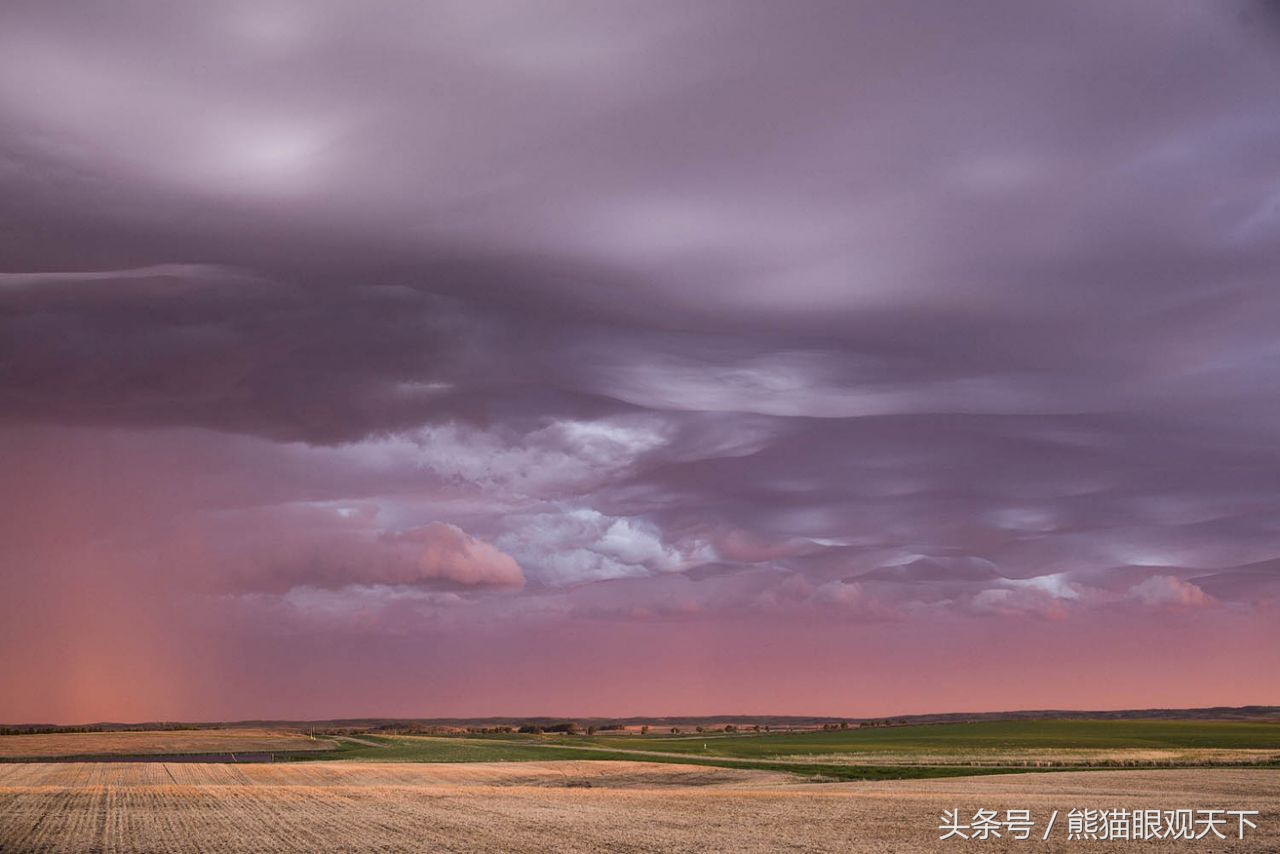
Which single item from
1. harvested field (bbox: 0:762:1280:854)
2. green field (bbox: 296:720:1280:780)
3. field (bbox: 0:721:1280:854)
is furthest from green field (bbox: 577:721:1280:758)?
harvested field (bbox: 0:762:1280:854)

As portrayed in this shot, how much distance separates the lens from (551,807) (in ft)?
180

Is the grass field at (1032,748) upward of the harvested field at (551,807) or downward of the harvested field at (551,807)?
downward

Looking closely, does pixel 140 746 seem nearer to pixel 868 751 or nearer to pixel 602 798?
pixel 868 751

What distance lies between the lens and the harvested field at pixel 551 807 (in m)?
39.1

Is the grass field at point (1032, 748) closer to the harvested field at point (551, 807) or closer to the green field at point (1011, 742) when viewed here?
the green field at point (1011, 742)

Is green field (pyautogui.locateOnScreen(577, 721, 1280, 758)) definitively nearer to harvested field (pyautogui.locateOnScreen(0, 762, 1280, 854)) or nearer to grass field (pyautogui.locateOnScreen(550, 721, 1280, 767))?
grass field (pyautogui.locateOnScreen(550, 721, 1280, 767))

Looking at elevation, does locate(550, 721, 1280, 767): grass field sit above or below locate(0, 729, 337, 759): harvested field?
above

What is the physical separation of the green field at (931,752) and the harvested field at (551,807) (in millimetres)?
14806

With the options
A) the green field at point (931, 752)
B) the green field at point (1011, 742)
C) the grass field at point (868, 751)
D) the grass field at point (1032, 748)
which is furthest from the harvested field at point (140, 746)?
the grass field at point (1032, 748)

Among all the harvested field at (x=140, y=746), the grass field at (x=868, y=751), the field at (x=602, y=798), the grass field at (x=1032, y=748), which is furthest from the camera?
the harvested field at (x=140, y=746)

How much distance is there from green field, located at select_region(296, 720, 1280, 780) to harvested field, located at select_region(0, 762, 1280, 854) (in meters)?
14.8

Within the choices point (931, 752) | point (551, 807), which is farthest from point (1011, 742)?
point (551, 807)

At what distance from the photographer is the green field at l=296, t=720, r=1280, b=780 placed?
99938mm

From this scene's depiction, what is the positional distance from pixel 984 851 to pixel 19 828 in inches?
1398
